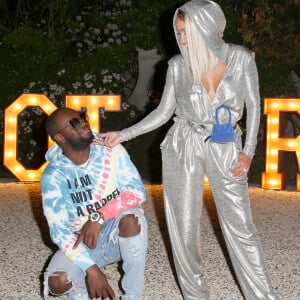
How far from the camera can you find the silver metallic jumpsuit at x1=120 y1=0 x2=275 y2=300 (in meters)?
3.56

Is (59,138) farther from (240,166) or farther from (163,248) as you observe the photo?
(163,248)

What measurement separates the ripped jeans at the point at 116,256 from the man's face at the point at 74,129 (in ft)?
1.25

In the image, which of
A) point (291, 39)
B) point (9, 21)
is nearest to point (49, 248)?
point (291, 39)

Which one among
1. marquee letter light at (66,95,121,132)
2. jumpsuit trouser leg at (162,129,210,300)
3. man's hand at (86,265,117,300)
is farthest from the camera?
marquee letter light at (66,95,121,132)

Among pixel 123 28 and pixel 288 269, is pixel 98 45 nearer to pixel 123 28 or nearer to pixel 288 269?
pixel 123 28

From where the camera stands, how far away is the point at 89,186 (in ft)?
11.3

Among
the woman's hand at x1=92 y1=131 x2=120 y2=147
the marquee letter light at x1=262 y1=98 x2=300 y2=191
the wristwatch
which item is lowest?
the marquee letter light at x1=262 y1=98 x2=300 y2=191

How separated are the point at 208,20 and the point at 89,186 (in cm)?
95

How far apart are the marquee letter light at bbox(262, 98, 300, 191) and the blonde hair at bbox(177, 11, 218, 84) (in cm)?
507

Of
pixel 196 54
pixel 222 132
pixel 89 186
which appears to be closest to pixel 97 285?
pixel 89 186

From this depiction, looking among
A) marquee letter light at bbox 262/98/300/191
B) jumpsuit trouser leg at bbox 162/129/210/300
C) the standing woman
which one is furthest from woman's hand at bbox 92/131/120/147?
marquee letter light at bbox 262/98/300/191

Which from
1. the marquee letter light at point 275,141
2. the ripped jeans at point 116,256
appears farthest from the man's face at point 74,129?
the marquee letter light at point 275,141

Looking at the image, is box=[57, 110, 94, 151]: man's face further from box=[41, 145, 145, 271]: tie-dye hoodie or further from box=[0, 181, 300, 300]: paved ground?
box=[0, 181, 300, 300]: paved ground

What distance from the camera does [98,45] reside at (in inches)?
428
